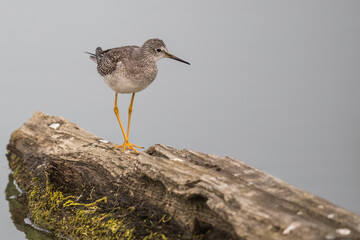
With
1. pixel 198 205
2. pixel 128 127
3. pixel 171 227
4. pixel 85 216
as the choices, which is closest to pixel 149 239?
pixel 171 227

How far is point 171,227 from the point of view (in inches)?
233

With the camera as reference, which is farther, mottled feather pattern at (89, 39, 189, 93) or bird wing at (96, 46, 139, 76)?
bird wing at (96, 46, 139, 76)

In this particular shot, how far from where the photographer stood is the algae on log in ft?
16.4

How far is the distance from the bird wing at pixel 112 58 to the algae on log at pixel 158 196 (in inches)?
49.5

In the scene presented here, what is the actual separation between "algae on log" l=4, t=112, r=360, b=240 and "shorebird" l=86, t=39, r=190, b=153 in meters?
0.75

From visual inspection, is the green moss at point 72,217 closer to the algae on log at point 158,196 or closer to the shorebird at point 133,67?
the algae on log at point 158,196

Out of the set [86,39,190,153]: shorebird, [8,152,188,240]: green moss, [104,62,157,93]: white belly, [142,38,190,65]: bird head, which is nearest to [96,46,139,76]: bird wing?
[86,39,190,153]: shorebird

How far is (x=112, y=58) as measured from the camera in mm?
7582

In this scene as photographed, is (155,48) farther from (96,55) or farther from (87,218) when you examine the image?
(87,218)

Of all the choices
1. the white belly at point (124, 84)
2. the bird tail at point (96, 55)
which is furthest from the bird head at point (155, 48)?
the bird tail at point (96, 55)

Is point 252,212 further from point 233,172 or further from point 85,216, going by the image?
point 85,216

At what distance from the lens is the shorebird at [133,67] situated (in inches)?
282

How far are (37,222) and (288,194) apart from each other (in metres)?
4.11

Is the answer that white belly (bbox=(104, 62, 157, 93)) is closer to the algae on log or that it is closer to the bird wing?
the bird wing
